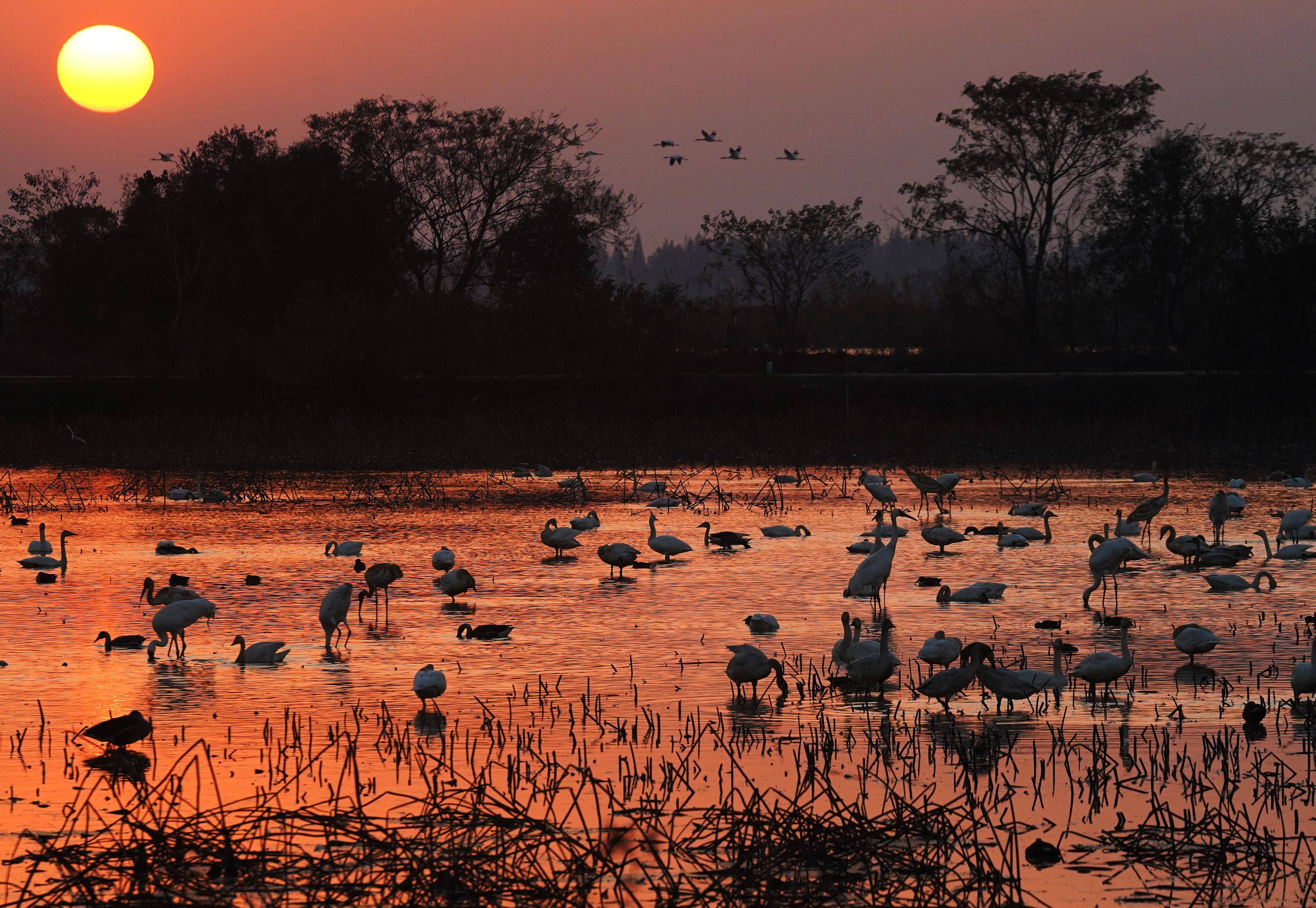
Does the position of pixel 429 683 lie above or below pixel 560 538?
below

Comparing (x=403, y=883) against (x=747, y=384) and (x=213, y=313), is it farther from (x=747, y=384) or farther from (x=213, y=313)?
(x=213, y=313)

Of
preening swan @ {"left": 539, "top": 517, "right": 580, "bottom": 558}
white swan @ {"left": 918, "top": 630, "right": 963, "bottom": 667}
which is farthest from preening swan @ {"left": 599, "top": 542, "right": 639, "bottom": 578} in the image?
white swan @ {"left": 918, "top": 630, "right": 963, "bottom": 667}

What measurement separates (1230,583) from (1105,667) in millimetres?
4994

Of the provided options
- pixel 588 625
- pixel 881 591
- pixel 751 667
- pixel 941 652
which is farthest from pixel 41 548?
pixel 941 652

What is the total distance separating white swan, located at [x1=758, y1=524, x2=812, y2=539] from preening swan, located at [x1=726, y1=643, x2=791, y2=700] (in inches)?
332

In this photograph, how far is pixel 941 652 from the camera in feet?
30.7

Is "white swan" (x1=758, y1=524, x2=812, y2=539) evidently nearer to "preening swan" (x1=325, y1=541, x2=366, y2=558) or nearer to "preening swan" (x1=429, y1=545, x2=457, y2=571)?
"preening swan" (x1=429, y1=545, x2=457, y2=571)

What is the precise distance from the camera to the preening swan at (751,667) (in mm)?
8945

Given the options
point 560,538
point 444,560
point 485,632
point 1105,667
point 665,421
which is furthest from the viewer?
point 665,421

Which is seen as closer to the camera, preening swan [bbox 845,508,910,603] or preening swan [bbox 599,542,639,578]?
preening swan [bbox 845,508,910,603]

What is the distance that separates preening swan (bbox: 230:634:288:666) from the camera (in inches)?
406

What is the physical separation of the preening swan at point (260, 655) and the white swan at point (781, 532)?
816cm

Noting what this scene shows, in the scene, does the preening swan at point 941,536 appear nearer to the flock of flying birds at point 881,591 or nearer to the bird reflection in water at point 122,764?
the flock of flying birds at point 881,591

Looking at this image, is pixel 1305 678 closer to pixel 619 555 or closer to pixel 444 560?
pixel 619 555
